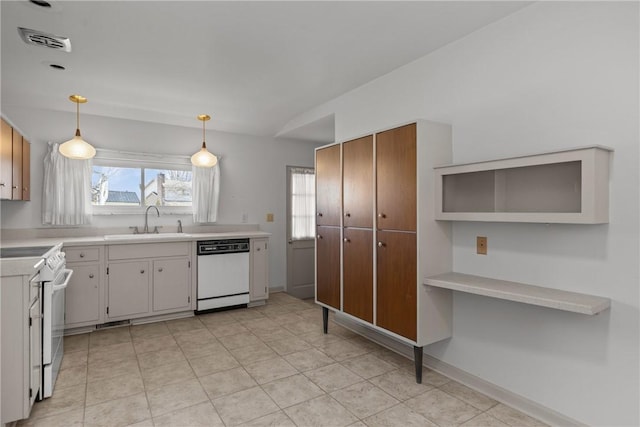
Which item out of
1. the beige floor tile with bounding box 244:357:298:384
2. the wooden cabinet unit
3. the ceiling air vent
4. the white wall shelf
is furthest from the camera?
the beige floor tile with bounding box 244:357:298:384

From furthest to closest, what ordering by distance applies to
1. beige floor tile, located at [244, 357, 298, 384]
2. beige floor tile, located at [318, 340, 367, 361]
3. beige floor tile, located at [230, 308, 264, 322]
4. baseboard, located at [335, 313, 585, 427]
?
beige floor tile, located at [230, 308, 264, 322]
beige floor tile, located at [318, 340, 367, 361]
beige floor tile, located at [244, 357, 298, 384]
baseboard, located at [335, 313, 585, 427]

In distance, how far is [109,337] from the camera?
11.5ft

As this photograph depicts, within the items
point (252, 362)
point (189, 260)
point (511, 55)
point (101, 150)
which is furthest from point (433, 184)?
point (101, 150)

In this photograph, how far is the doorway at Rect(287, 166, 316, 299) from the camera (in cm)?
563

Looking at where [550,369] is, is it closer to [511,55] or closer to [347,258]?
[347,258]

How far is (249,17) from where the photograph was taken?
2.24 meters

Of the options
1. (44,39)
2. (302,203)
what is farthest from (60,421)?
(302,203)

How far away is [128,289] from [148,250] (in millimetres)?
465

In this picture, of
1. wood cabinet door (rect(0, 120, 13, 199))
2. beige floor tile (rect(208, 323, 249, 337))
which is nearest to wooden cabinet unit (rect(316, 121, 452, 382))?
beige floor tile (rect(208, 323, 249, 337))

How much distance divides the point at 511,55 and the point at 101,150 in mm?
4398

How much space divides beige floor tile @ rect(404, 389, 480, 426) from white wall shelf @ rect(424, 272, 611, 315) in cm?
76

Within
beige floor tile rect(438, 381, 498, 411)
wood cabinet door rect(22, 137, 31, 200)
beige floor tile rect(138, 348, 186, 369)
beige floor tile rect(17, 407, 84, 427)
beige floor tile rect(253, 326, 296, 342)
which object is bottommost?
beige floor tile rect(17, 407, 84, 427)

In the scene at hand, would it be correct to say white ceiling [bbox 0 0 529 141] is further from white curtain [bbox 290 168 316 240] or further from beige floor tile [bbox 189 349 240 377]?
beige floor tile [bbox 189 349 240 377]

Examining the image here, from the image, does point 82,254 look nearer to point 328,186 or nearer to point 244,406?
point 244,406
